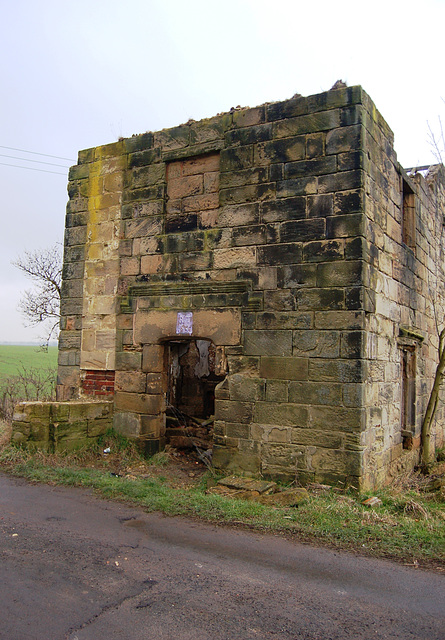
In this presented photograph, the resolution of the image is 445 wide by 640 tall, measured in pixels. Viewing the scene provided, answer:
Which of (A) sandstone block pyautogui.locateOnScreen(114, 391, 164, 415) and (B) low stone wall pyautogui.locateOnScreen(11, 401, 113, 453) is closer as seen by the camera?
(B) low stone wall pyautogui.locateOnScreen(11, 401, 113, 453)

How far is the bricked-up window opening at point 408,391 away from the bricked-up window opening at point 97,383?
4.95m

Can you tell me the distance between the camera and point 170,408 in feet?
31.9

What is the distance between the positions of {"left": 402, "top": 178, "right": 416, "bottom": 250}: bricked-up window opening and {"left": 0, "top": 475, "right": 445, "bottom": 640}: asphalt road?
6.08 metres

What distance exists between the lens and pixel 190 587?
3801 millimetres

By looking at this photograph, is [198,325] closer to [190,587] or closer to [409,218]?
[190,587]

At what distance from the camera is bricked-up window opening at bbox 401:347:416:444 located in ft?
27.7

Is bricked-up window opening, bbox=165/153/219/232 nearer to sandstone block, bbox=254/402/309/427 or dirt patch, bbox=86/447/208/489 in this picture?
sandstone block, bbox=254/402/309/427

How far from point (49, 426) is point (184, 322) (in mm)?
2564

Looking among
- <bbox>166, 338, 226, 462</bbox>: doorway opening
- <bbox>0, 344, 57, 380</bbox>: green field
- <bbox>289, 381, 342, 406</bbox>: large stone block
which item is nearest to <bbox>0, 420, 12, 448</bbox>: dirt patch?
<bbox>166, 338, 226, 462</bbox>: doorway opening

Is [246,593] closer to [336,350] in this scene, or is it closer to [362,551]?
[362,551]

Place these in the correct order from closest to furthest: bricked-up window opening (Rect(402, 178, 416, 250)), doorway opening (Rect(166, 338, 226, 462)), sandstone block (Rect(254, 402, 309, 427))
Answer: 1. sandstone block (Rect(254, 402, 309, 427))
2. bricked-up window opening (Rect(402, 178, 416, 250))
3. doorway opening (Rect(166, 338, 226, 462))

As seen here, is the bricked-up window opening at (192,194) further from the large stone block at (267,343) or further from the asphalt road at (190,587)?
the asphalt road at (190,587)

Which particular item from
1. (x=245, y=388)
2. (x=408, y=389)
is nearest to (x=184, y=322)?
(x=245, y=388)

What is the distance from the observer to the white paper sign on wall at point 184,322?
24.8 ft
